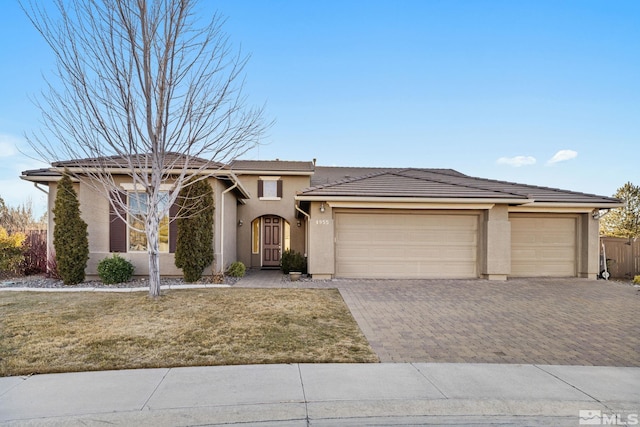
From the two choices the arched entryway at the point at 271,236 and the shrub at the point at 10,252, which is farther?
the arched entryway at the point at 271,236

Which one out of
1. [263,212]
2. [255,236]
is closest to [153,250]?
[263,212]

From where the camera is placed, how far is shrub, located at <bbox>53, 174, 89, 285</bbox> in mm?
10031

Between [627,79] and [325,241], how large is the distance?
1287 cm

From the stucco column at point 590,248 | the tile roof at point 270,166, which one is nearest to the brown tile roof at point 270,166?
the tile roof at point 270,166

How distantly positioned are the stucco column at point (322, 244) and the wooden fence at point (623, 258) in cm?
1104

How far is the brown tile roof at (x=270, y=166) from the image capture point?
15734 millimetres

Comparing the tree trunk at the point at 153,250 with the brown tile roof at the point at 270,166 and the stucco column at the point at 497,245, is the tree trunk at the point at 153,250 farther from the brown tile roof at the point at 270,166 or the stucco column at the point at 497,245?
the stucco column at the point at 497,245

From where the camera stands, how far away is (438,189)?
39.2 feet

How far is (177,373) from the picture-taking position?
4.11 meters

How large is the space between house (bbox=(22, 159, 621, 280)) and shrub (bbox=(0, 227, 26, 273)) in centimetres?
126

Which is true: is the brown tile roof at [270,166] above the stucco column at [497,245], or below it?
above

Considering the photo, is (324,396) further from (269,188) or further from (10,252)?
(10,252)

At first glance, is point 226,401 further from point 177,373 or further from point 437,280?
point 437,280

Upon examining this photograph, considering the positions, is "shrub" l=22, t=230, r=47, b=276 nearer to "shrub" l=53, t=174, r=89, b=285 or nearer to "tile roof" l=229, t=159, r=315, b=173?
"shrub" l=53, t=174, r=89, b=285
